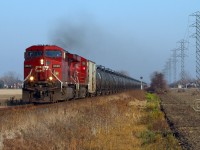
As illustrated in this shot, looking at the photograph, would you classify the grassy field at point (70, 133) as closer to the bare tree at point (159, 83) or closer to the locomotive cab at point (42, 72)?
the locomotive cab at point (42, 72)

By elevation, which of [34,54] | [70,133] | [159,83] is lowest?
[70,133]

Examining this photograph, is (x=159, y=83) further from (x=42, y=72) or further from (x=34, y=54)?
(x=42, y=72)

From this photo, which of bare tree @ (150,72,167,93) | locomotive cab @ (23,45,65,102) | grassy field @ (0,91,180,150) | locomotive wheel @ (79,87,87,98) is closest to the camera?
grassy field @ (0,91,180,150)

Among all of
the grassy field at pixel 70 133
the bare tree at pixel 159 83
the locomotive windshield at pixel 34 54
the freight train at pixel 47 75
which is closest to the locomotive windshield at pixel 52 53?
the freight train at pixel 47 75

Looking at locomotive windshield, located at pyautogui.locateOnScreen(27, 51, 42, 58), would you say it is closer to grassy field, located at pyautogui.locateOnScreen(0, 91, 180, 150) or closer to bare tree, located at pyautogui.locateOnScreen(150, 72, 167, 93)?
grassy field, located at pyautogui.locateOnScreen(0, 91, 180, 150)

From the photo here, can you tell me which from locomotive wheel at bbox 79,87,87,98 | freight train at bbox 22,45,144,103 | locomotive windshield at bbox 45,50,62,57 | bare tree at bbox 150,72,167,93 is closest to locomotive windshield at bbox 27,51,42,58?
freight train at bbox 22,45,144,103

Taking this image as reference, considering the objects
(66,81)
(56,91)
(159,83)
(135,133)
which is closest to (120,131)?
(135,133)

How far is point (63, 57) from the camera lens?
1071 inches

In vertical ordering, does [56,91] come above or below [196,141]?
above

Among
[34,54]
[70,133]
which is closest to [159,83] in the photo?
[34,54]

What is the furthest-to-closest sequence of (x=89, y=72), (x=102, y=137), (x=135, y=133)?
(x=89, y=72) < (x=135, y=133) < (x=102, y=137)

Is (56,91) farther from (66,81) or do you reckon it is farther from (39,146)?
(39,146)

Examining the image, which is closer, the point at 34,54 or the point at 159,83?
the point at 34,54

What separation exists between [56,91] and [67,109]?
222 inches
